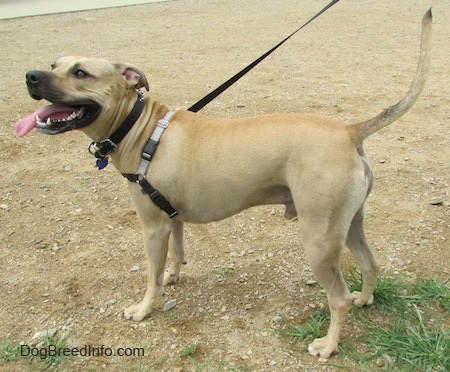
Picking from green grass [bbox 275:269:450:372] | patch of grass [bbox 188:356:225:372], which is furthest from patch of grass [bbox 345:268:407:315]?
patch of grass [bbox 188:356:225:372]

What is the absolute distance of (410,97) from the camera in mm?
2668

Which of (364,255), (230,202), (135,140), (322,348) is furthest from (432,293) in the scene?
(135,140)

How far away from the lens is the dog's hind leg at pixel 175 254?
364 cm

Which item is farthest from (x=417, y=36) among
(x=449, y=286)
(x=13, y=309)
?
(x=13, y=309)

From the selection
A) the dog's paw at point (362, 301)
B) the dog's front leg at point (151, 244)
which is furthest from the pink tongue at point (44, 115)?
the dog's paw at point (362, 301)

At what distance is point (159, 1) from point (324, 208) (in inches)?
606

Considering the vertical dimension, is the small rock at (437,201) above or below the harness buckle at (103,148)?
below

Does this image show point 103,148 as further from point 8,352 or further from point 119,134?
point 8,352

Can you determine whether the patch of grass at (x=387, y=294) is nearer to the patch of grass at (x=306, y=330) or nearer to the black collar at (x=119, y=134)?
the patch of grass at (x=306, y=330)

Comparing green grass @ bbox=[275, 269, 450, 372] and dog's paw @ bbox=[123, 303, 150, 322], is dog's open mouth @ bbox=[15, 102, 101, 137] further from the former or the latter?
green grass @ bbox=[275, 269, 450, 372]

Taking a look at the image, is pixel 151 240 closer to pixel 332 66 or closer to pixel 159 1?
pixel 332 66

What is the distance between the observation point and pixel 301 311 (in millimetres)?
3441

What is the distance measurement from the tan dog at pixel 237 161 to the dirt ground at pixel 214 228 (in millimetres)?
352

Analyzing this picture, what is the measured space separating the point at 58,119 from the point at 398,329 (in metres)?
2.55
